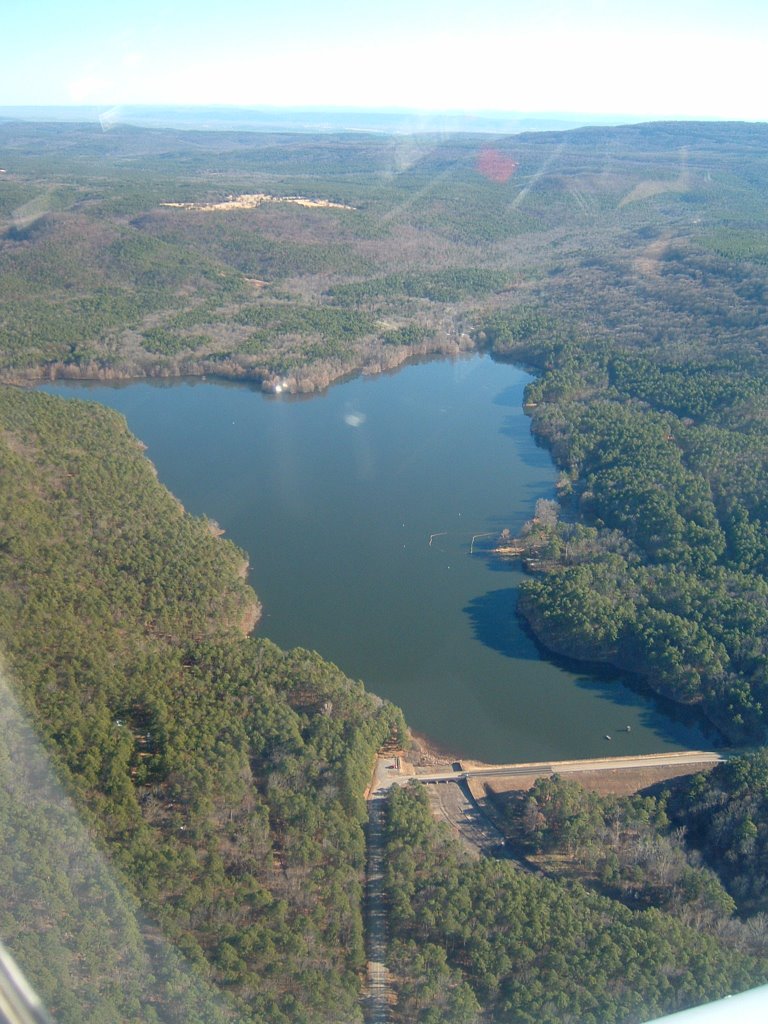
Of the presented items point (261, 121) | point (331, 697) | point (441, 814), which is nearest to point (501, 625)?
point (331, 697)

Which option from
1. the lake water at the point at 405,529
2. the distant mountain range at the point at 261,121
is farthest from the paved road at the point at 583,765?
the distant mountain range at the point at 261,121

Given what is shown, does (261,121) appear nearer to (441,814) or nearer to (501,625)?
(501,625)

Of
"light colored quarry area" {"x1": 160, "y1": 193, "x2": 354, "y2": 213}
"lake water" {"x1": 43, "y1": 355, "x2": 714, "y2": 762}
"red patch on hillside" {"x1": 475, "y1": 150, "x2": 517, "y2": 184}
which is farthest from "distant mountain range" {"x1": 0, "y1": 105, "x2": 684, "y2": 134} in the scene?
"lake water" {"x1": 43, "y1": 355, "x2": 714, "y2": 762}

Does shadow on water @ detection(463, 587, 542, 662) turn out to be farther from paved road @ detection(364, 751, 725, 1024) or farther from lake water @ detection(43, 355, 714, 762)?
paved road @ detection(364, 751, 725, 1024)

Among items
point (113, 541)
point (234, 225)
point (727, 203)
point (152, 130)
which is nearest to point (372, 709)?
point (113, 541)

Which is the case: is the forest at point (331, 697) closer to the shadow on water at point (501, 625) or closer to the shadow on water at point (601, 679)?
the shadow on water at point (601, 679)

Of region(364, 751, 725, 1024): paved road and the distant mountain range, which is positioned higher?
the distant mountain range

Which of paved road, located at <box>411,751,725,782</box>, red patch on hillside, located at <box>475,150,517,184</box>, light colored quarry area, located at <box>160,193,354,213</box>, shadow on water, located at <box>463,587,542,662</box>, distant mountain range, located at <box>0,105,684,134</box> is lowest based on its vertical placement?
paved road, located at <box>411,751,725,782</box>

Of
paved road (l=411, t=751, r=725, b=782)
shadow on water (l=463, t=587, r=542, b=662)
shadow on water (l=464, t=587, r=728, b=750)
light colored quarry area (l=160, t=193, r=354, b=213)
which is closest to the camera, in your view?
paved road (l=411, t=751, r=725, b=782)

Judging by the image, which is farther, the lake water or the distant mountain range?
the distant mountain range
